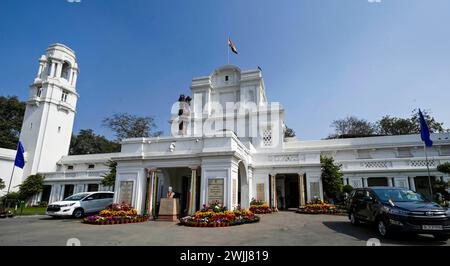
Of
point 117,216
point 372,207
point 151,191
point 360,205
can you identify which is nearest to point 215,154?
point 151,191

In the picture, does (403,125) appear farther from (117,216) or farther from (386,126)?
(117,216)

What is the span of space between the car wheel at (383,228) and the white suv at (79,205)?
1568cm

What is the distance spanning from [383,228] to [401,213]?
88cm

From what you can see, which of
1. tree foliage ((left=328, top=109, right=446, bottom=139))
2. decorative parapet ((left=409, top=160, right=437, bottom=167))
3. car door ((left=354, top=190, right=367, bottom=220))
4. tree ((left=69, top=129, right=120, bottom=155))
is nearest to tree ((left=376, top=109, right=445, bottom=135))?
tree foliage ((left=328, top=109, right=446, bottom=139))

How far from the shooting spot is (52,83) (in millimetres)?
33656

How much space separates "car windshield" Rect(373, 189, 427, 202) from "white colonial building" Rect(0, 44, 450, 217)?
683 centimetres

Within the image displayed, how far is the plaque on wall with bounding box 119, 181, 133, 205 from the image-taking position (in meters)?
14.2

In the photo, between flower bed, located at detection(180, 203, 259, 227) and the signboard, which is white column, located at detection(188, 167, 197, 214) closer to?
the signboard

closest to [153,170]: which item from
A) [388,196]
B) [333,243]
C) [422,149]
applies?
[333,243]

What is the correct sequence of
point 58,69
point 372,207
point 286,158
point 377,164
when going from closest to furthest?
point 372,207
point 286,158
point 377,164
point 58,69

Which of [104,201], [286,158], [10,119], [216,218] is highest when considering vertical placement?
[10,119]

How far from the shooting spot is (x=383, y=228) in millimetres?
7273

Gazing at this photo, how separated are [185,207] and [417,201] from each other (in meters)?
14.2

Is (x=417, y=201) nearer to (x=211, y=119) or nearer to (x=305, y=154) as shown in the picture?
(x=305, y=154)
